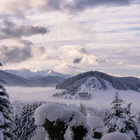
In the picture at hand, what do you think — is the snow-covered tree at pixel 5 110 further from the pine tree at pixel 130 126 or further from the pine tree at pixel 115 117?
the pine tree at pixel 130 126

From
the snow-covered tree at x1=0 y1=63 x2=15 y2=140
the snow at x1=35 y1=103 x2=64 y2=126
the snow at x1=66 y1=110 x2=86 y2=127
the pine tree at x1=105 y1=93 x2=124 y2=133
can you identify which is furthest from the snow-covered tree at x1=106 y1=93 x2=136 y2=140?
the snow at x1=35 y1=103 x2=64 y2=126

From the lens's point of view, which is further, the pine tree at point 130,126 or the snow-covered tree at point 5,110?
the snow-covered tree at point 5,110

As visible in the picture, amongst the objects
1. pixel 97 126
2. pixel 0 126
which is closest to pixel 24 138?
pixel 0 126

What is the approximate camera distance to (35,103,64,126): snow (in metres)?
7.51

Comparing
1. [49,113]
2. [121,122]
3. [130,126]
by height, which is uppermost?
[49,113]

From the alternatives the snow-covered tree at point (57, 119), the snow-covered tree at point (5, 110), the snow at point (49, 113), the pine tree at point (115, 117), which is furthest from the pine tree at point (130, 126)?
the snow at point (49, 113)

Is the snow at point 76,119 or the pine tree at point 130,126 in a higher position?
the snow at point 76,119

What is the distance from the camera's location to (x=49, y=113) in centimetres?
751

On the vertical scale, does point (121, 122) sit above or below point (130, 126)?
above

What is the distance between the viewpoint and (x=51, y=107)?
759cm

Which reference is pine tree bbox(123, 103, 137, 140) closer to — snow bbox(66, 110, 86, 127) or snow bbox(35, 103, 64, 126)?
snow bbox(66, 110, 86, 127)

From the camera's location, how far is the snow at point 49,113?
7508 mm

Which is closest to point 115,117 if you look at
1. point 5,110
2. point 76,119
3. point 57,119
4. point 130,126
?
point 130,126

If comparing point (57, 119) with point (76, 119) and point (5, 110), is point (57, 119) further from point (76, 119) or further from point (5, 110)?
point (5, 110)
